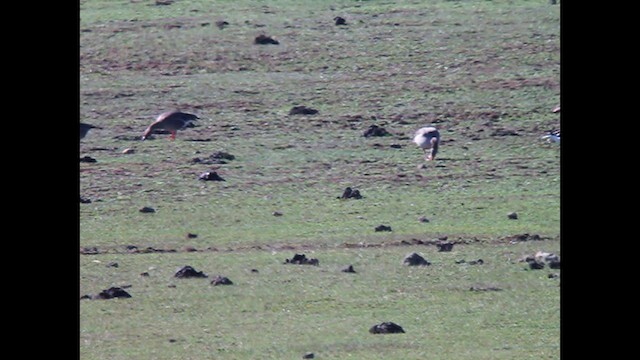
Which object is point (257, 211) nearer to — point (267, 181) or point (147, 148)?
point (267, 181)

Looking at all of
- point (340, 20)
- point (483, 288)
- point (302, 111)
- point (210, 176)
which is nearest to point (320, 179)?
point (210, 176)

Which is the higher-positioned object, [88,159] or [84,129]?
[84,129]

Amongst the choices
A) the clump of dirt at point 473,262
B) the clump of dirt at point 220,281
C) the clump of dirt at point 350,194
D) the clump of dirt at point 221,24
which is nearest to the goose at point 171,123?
the clump of dirt at point 350,194

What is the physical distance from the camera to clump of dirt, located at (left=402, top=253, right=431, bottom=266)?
5625mm

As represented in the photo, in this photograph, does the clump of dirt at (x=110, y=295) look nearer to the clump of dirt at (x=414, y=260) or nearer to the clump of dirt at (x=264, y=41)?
the clump of dirt at (x=414, y=260)

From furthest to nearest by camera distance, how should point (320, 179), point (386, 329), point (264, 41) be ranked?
point (264, 41), point (320, 179), point (386, 329)

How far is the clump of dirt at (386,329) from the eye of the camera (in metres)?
4.61

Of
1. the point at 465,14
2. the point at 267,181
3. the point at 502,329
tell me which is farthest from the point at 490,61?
the point at 502,329

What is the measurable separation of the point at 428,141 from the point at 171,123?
1522 mm

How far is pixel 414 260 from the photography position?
564 cm

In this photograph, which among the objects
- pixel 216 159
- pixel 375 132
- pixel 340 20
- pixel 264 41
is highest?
pixel 340 20

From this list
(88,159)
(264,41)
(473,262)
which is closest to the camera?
(473,262)

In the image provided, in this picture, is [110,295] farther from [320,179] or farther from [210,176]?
[320,179]

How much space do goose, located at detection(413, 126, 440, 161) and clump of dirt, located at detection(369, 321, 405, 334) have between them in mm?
Answer: 2650
